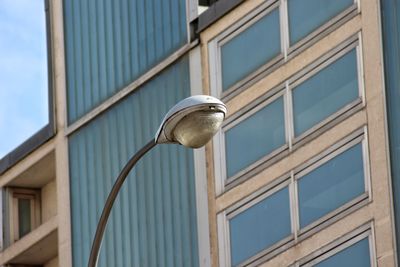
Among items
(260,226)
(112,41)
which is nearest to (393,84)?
(260,226)

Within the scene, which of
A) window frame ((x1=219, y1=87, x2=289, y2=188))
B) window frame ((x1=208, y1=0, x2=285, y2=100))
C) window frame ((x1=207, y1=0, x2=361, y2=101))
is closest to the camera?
window frame ((x1=207, y1=0, x2=361, y2=101))

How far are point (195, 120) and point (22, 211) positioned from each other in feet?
66.0

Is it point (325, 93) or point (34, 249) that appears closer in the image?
point (325, 93)

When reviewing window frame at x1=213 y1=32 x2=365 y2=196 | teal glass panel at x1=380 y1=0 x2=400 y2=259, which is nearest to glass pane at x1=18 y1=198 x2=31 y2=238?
window frame at x1=213 y1=32 x2=365 y2=196

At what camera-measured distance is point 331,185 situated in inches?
1134

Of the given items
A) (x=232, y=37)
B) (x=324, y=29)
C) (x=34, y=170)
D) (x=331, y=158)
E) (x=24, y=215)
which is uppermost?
(x=34, y=170)

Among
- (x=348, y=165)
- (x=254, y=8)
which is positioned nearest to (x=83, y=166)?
(x=254, y=8)

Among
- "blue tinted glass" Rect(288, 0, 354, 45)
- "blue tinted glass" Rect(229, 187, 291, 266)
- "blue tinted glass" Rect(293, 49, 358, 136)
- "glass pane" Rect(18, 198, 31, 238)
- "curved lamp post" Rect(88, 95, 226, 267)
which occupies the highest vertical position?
"glass pane" Rect(18, 198, 31, 238)

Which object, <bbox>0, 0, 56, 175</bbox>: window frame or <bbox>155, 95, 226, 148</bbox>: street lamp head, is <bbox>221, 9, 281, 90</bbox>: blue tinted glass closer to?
<bbox>0, 0, 56, 175</bbox>: window frame

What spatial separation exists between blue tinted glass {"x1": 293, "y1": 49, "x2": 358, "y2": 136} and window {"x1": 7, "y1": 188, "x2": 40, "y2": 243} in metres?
11.4

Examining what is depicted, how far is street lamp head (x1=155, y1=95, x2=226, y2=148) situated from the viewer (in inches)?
810

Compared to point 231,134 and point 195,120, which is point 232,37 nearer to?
point 231,134

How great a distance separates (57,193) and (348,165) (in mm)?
10001

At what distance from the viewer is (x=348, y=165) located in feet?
93.8
